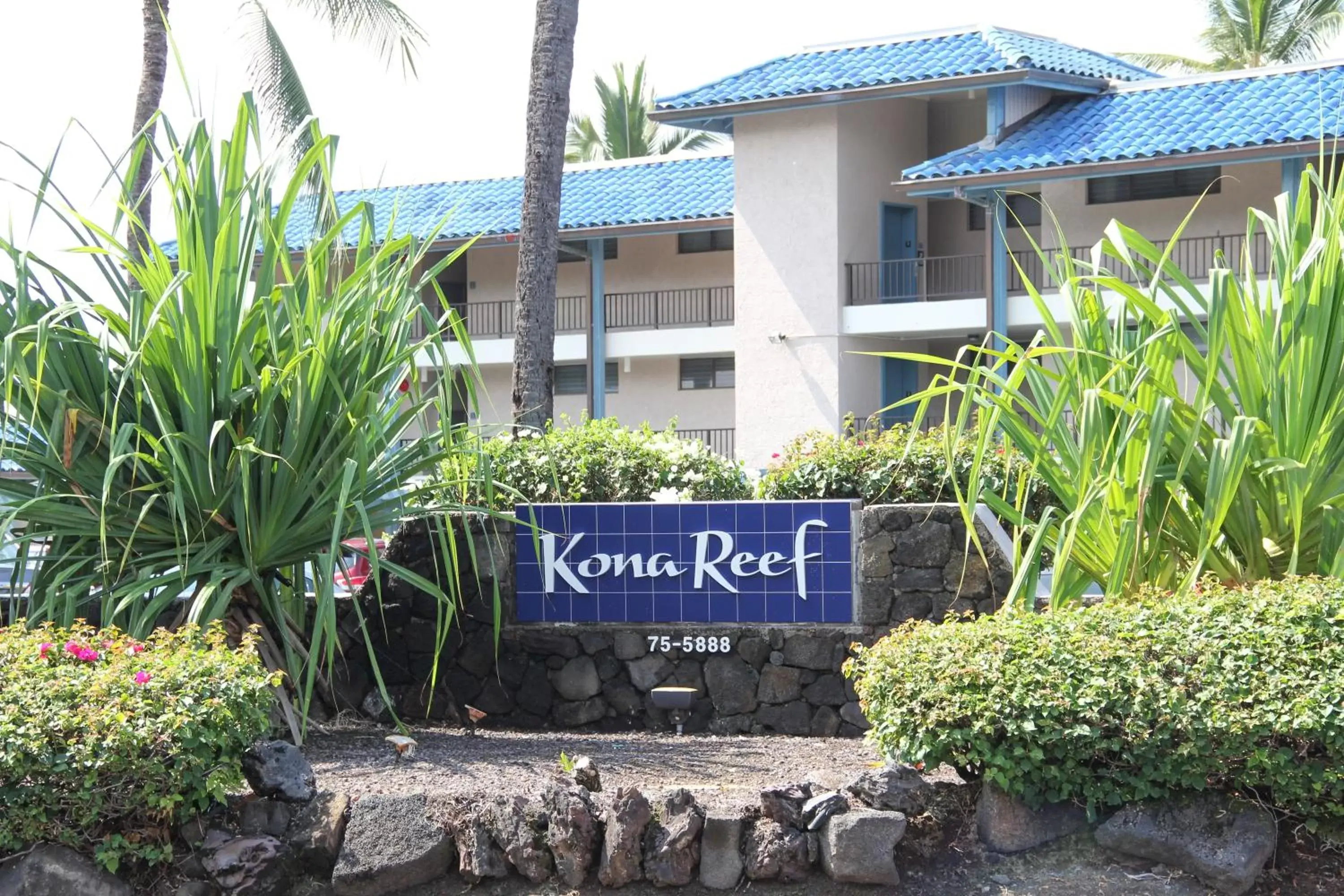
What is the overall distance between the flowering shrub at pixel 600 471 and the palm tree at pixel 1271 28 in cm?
3135

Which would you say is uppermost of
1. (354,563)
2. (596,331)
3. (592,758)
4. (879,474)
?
(596,331)

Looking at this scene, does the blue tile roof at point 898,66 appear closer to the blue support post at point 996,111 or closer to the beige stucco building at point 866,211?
the beige stucco building at point 866,211

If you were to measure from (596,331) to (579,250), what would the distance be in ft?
5.05

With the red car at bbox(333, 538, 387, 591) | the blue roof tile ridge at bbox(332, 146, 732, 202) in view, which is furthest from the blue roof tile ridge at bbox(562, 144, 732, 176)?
the red car at bbox(333, 538, 387, 591)

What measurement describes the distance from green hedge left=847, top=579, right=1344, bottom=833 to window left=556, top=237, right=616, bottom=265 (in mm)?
21129

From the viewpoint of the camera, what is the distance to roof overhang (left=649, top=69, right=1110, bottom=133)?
22.5 m

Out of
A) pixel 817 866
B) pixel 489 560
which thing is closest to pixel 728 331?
pixel 489 560

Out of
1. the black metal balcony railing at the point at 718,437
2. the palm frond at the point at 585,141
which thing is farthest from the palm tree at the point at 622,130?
the black metal balcony railing at the point at 718,437

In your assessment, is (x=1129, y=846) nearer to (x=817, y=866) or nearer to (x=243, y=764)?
(x=817, y=866)

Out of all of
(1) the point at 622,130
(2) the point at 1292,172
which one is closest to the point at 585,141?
(1) the point at 622,130

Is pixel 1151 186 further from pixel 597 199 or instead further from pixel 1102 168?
pixel 597 199

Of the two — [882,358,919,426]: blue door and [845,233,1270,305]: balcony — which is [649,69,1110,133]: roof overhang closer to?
[845,233,1270,305]: balcony

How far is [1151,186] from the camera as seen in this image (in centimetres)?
2314

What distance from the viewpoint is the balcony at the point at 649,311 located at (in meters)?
27.7
